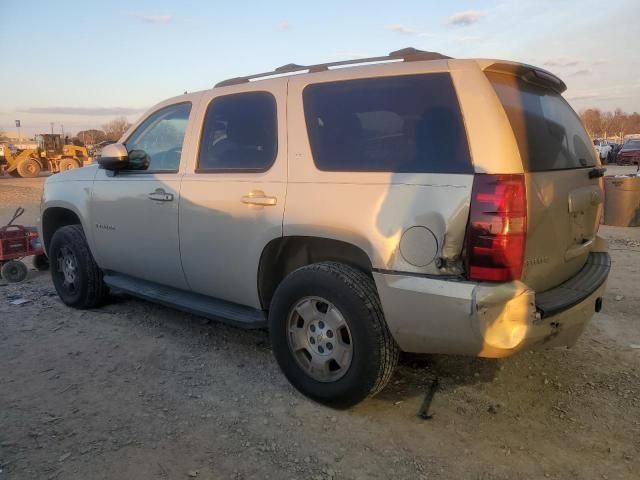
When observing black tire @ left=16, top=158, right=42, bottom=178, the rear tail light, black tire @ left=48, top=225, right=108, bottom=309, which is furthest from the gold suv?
black tire @ left=16, top=158, right=42, bottom=178

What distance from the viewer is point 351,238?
9.91 ft

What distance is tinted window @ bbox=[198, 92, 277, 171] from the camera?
3.59 m

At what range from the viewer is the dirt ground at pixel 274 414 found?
275 centimetres

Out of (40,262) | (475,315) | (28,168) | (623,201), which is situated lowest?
(28,168)

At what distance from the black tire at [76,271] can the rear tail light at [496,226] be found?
149 inches

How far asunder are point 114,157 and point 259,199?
1.60 m

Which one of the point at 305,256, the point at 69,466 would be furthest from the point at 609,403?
the point at 69,466

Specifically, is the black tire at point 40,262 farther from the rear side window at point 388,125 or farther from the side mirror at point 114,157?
the rear side window at point 388,125

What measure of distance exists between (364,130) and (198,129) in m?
1.48

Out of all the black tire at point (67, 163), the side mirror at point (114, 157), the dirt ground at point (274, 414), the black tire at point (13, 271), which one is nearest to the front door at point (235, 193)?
the dirt ground at point (274, 414)

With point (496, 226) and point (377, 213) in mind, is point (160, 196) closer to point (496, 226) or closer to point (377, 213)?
point (377, 213)

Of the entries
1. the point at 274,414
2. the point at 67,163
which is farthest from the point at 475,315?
the point at 67,163

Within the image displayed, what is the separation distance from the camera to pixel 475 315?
2646mm

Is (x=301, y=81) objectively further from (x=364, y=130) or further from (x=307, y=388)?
(x=307, y=388)
